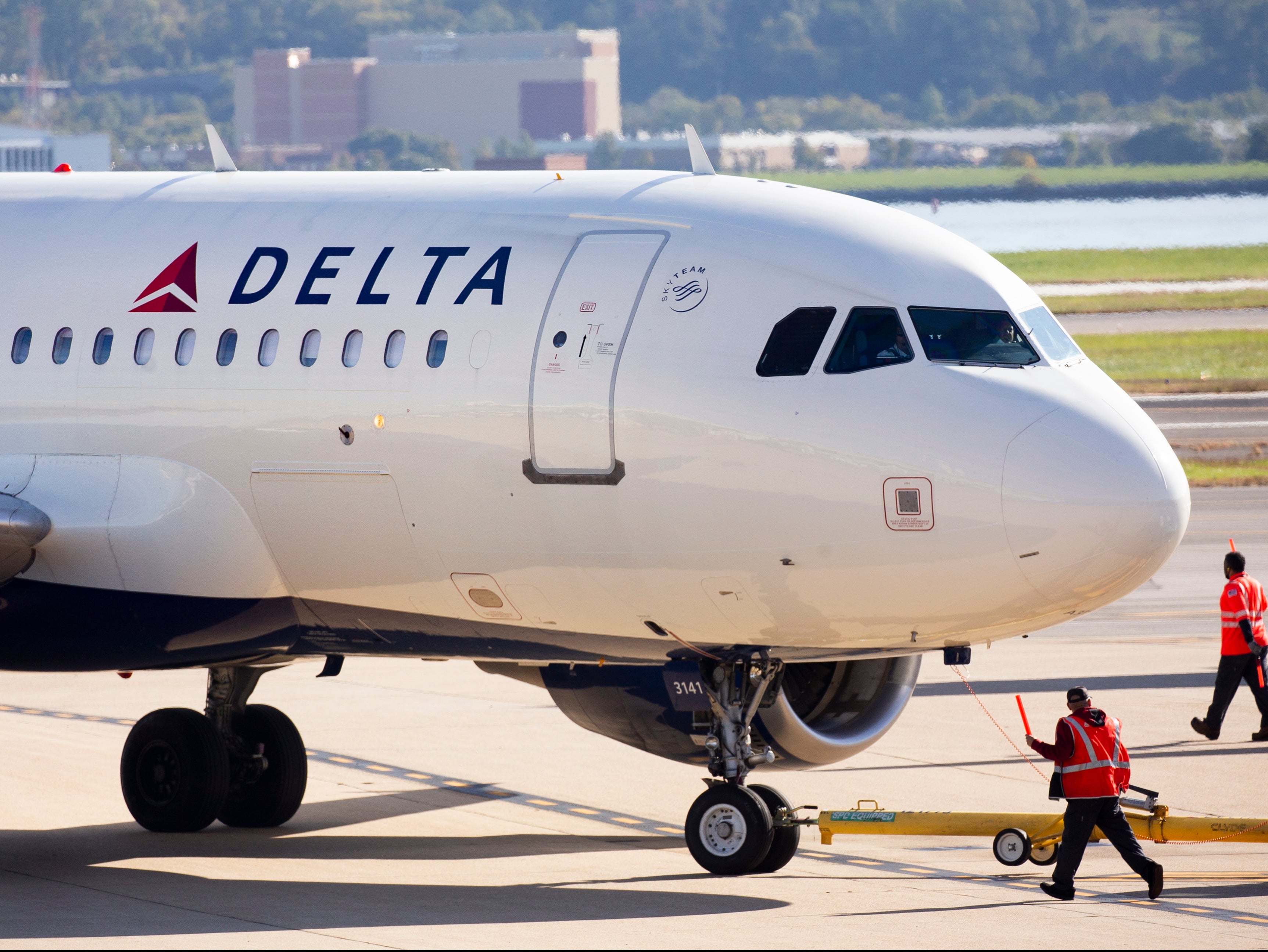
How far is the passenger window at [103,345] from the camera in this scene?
16859 mm

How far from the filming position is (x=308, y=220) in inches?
659

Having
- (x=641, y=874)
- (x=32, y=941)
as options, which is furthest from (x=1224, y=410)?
(x=32, y=941)

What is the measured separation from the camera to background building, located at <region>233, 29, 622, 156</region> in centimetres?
18275

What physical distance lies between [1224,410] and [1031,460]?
46453 mm

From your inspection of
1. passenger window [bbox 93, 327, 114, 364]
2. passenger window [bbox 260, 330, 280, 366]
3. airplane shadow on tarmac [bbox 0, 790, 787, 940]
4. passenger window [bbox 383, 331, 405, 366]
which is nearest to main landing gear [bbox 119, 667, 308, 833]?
airplane shadow on tarmac [bbox 0, 790, 787, 940]

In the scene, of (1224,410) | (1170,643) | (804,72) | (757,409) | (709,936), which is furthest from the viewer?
(804,72)

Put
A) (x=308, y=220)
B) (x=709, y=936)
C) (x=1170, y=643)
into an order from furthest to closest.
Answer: (x=1170, y=643) < (x=308, y=220) < (x=709, y=936)

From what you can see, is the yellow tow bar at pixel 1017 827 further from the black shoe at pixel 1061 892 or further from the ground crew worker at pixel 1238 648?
the ground crew worker at pixel 1238 648

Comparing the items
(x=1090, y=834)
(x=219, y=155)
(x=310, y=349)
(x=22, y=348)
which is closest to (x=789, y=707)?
(x=1090, y=834)

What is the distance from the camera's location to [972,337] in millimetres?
14469

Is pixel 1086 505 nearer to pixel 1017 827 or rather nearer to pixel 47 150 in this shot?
pixel 1017 827

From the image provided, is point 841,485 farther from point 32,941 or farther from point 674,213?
point 32,941

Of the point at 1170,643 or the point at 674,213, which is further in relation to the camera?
the point at 1170,643

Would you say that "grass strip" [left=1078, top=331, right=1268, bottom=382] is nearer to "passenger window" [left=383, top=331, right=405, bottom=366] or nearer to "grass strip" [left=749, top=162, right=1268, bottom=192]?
"grass strip" [left=749, top=162, right=1268, bottom=192]
